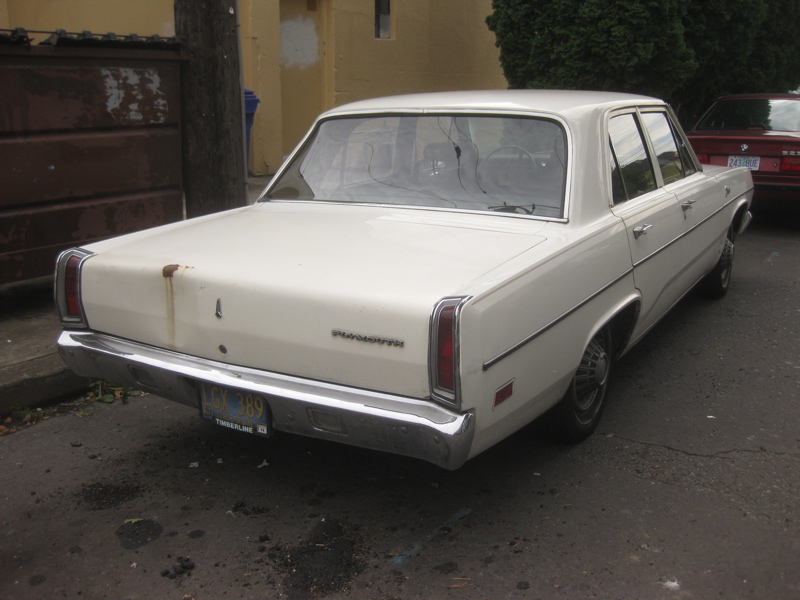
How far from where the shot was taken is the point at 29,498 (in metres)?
3.35

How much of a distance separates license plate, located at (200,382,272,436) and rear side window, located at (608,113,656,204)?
201 centimetres

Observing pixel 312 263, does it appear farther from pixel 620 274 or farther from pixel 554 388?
pixel 620 274

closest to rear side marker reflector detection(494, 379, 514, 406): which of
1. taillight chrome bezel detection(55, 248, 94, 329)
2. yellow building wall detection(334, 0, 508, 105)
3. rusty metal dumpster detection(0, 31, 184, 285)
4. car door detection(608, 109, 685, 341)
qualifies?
car door detection(608, 109, 685, 341)

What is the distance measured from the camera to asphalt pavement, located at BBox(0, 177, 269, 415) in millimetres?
4234

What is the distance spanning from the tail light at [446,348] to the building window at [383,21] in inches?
407

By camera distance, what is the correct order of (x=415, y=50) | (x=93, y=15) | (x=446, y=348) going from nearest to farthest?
(x=446, y=348) → (x=93, y=15) → (x=415, y=50)

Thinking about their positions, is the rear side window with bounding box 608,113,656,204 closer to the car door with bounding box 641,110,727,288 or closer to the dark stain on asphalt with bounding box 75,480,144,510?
the car door with bounding box 641,110,727,288

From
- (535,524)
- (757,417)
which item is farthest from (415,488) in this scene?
(757,417)

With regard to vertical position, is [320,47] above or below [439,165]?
above

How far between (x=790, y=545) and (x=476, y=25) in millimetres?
12164

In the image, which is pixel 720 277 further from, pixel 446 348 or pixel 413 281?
pixel 446 348

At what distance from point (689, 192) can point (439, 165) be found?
72.9 inches

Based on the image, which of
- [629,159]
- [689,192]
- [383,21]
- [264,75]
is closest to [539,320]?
[629,159]

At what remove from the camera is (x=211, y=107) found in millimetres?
5746
